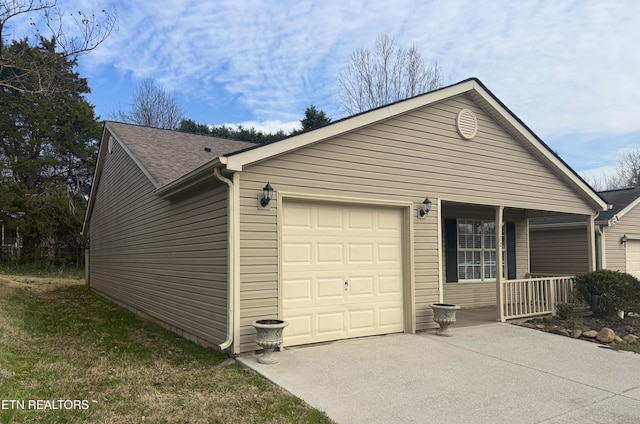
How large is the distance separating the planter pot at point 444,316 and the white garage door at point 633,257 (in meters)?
10.3

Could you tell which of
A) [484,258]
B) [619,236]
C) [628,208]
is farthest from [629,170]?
[484,258]

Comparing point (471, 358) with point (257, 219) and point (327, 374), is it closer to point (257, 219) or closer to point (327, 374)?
point (327, 374)

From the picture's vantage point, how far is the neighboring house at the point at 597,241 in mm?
13859

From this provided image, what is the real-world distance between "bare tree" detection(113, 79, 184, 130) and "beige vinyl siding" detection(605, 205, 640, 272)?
1080 inches

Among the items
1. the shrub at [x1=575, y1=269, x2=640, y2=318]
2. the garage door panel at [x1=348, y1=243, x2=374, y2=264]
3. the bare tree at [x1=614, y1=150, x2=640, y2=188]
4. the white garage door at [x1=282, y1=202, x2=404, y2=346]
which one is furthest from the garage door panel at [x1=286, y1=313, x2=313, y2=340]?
the bare tree at [x1=614, y1=150, x2=640, y2=188]

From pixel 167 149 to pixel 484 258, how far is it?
8675mm

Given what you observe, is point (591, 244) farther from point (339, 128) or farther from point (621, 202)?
point (339, 128)

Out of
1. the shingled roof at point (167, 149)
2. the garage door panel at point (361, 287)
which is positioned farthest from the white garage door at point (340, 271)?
the shingled roof at point (167, 149)

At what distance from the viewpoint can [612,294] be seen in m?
9.16

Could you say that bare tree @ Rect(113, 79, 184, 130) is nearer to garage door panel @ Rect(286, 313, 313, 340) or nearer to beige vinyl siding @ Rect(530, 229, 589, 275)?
beige vinyl siding @ Rect(530, 229, 589, 275)

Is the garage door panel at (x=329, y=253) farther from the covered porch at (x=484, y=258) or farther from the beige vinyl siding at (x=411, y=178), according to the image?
the covered porch at (x=484, y=258)

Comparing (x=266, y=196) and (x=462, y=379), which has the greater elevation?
(x=266, y=196)

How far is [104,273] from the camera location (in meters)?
15.1

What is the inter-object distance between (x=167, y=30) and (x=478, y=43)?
8.76 meters
